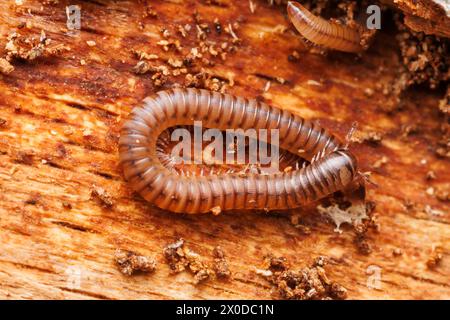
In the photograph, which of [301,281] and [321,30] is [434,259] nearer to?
[301,281]

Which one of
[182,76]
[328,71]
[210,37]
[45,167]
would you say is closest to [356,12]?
[328,71]

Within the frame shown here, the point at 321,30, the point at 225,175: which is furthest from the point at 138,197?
the point at 321,30

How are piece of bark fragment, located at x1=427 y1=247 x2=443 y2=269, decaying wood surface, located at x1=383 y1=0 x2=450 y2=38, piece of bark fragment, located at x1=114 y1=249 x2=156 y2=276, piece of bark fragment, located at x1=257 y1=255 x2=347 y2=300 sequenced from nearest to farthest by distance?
piece of bark fragment, located at x1=114 y1=249 x2=156 y2=276, decaying wood surface, located at x1=383 y1=0 x2=450 y2=38, piece of bark fragment, located at x1=257 y1=255 x2=347 y2=300, piece of bark fragment, located at x1=427 y1=247 x2=443 y2=269

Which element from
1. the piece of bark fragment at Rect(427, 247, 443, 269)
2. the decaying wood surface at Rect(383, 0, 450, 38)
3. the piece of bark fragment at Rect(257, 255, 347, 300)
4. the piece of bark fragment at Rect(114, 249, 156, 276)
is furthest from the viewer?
the piece of bark fragment at Rect(427, 247, 443, 269)

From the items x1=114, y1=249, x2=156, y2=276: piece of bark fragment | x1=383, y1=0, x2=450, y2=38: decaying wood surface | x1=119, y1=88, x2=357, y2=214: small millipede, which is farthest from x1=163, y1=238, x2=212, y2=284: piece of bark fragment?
x1=383, y1=0, x2=450, y2=38: decaying wood surface

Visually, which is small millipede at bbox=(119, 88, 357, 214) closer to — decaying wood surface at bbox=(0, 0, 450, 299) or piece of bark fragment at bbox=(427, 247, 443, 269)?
decaying wood surface at bbox=(0, 0, 450, 299)
